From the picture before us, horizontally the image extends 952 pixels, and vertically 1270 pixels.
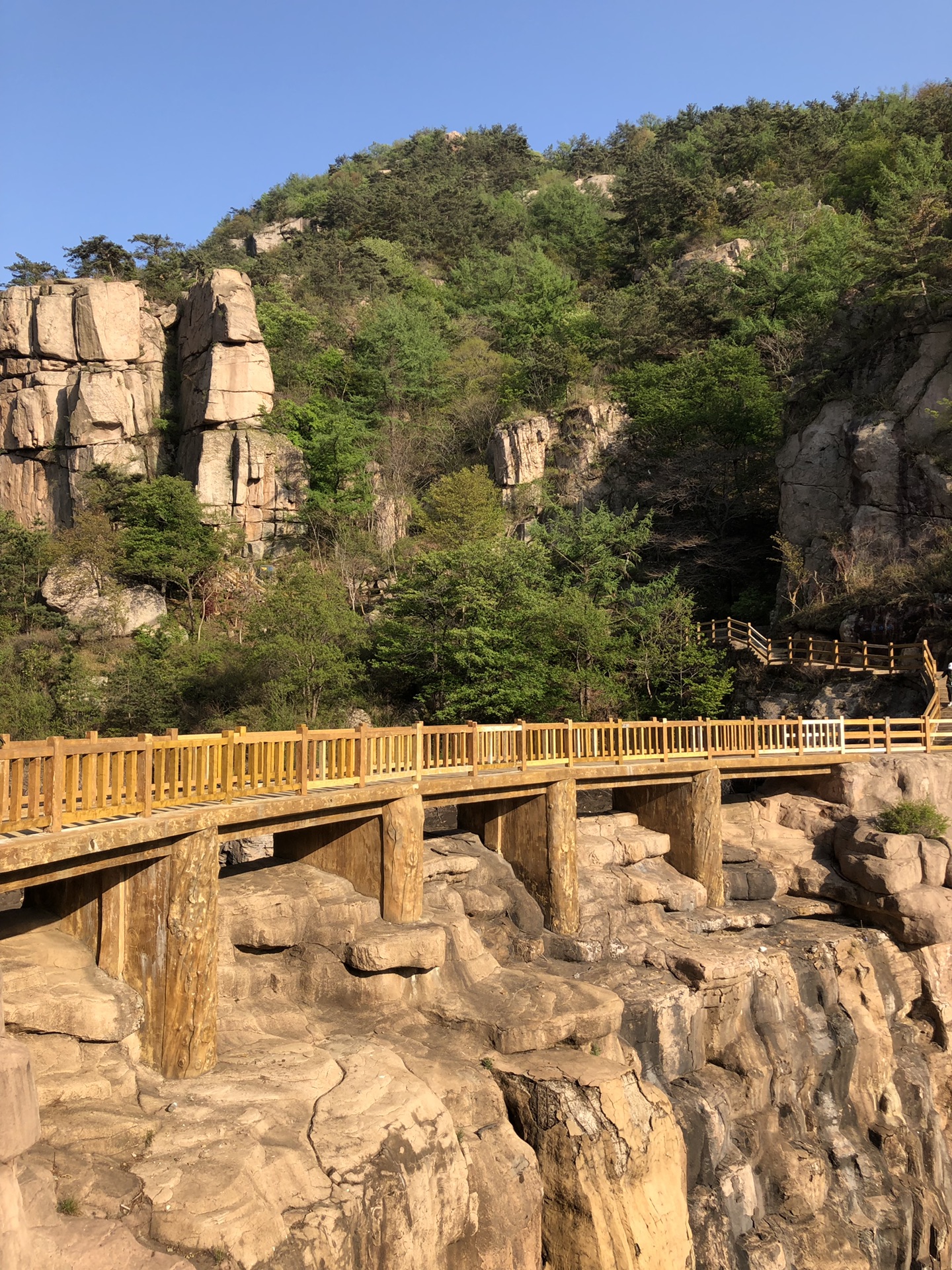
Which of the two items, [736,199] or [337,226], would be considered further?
[337,226]

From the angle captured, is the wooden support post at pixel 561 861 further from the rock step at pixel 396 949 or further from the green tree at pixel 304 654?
the green tree at pixel 304 654

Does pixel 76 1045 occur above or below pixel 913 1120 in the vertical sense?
above

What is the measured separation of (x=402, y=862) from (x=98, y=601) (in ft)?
89.6

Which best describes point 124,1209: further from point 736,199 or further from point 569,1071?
point 736,199

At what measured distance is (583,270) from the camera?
234 feet

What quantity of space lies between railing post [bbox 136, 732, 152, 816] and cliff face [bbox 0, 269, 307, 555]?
107ft

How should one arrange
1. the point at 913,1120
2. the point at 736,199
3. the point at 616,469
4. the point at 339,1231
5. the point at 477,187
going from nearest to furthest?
the point at 339,1231 → the point at 913,1120 → the point at 616,469 → the point at 736,199 → the point at 477,187

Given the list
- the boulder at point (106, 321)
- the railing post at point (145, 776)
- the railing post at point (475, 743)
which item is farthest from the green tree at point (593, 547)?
the railing post at point (145, 776)

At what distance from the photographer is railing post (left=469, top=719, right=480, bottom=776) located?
17.3 meters

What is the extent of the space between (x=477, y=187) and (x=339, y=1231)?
91156 millimetres

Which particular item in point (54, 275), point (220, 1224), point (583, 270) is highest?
point (583, 270)

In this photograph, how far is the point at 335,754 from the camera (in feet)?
47.8

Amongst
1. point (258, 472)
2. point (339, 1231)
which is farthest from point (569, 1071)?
point (258, 472)

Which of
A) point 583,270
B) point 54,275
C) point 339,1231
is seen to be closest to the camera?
point 339,1231
